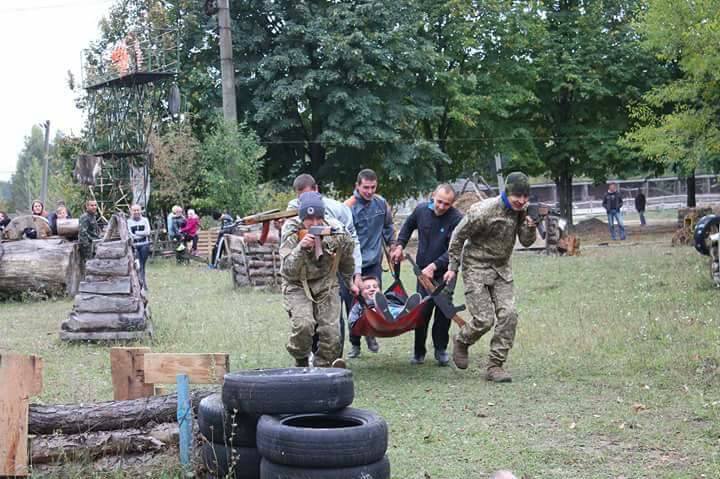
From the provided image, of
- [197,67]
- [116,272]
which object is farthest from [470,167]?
[116,272]

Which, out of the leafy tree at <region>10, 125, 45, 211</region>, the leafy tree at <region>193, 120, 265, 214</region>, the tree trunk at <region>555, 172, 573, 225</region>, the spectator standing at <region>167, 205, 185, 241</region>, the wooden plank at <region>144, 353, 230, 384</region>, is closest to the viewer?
the wooden plank at <region>144, 353, 230, 384</region>

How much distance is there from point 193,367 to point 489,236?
4086 millimetres

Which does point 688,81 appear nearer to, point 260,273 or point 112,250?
point 260,273

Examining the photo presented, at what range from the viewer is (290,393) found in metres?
5.57

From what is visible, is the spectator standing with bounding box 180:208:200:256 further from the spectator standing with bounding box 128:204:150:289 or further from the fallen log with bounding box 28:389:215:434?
the fallen log with bounding box 28:389:215:434

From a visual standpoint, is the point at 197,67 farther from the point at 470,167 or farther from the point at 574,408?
the point at 574,408

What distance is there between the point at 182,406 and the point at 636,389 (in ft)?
14.6

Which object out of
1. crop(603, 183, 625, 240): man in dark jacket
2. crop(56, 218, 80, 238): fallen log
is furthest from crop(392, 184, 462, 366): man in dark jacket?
crop(603, 183, 625, 240): man in dark jacket

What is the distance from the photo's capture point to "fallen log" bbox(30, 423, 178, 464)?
6062mm

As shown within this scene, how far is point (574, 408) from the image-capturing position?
824cm

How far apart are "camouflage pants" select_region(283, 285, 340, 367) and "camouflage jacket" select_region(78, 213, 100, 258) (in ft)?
39.3

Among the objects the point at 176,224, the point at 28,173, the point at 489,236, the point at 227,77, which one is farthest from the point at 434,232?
the point at 28,173

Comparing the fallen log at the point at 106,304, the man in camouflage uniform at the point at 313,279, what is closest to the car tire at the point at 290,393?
the man in camouflage uniform at the point at 313,279

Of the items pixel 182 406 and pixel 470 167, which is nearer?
pixel 182 406
